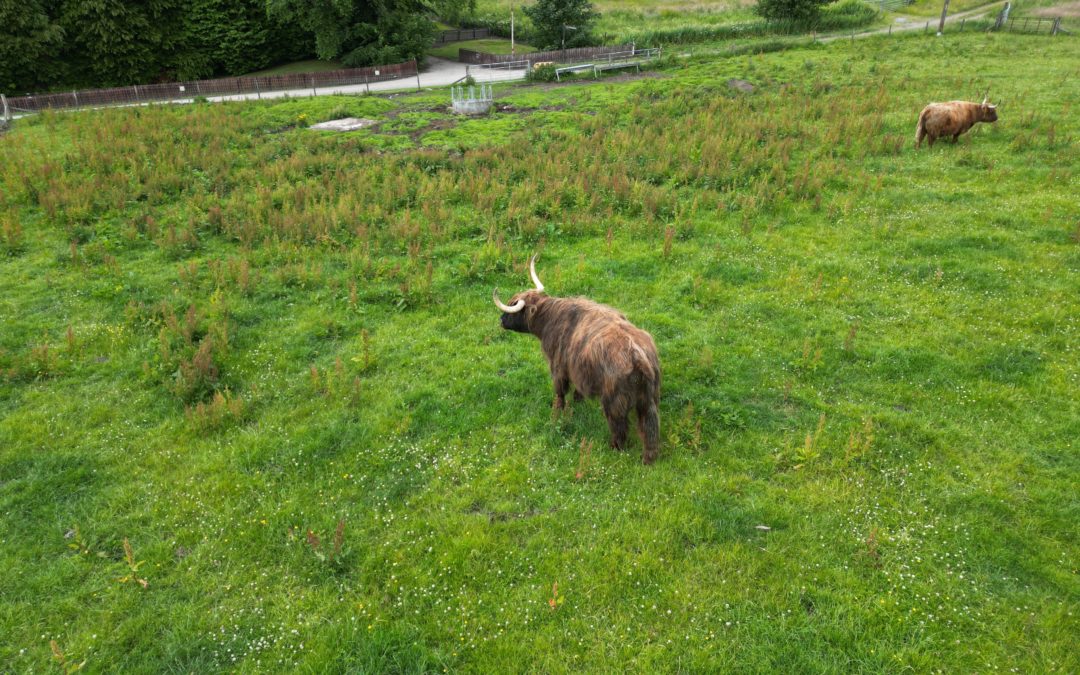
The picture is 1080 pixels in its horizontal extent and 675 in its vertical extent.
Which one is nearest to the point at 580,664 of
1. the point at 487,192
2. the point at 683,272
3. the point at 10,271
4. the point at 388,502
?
the point at 388,502

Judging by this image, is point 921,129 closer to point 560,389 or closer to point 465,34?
point 560,389

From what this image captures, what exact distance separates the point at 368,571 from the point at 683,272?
26.5 ft

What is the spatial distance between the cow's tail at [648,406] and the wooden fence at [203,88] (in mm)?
34307

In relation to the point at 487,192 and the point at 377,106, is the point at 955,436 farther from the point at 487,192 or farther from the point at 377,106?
the point at 377,106

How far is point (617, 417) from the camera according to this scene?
23.2ft

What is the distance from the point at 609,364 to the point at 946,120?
16.4 m

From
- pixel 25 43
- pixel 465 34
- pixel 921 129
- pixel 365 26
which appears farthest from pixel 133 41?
pixel 921 129

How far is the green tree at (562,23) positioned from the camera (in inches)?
1588

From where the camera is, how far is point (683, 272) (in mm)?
11500

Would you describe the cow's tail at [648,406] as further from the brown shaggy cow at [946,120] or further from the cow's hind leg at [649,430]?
the brown shaggy cow at [946,120]

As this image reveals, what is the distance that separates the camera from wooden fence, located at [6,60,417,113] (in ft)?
102

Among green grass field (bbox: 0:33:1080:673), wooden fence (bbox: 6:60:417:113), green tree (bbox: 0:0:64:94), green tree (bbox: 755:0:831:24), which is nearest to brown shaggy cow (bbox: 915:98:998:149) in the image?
green grass field (bbox: 0:33:1080:673)

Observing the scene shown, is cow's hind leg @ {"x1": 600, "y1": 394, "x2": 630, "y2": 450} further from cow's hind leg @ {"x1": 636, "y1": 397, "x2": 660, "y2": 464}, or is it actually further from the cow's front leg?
the cow's front leg

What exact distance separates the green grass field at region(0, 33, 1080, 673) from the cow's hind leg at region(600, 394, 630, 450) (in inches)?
12.4
